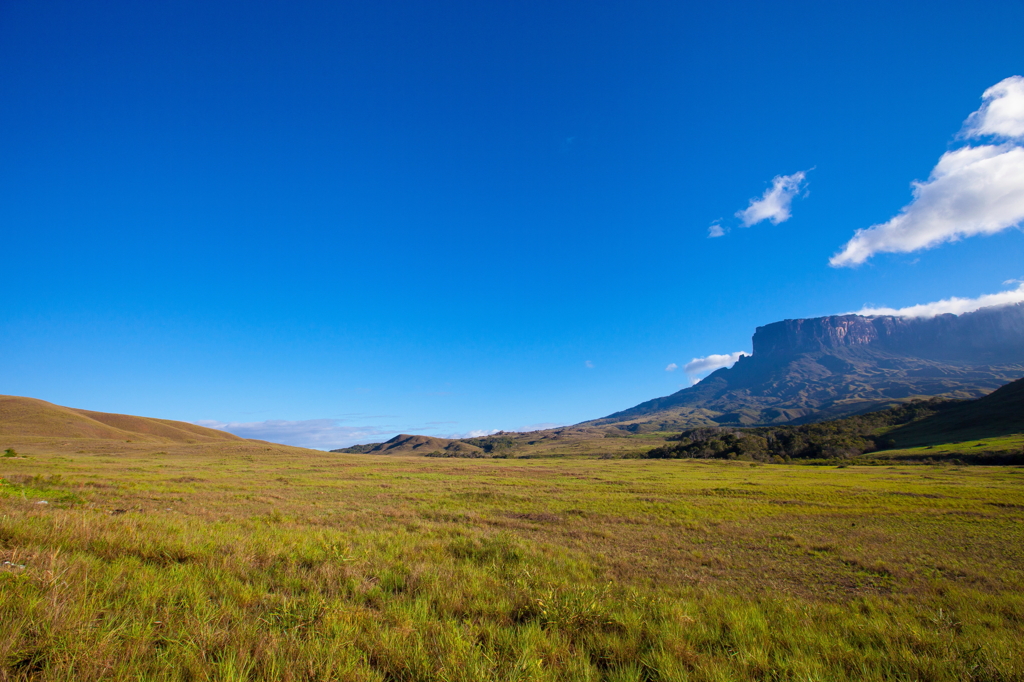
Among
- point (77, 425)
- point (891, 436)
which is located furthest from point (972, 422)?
point (77, 425)

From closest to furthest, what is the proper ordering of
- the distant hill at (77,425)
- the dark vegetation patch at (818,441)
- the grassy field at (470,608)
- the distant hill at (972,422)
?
the grassy field at (470,608) → the distant hill at (972,422) → the distant hill at (77,425) → the dark vegetation patch at (818,441)

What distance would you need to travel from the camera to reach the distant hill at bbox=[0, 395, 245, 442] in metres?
89.2

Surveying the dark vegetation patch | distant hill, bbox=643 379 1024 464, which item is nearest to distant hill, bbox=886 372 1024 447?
distant hill, bbox=643 379 1024 464

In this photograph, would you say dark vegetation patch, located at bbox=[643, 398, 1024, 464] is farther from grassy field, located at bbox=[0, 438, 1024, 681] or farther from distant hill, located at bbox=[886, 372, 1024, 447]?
grassy field, located at bbox=[0, 438, 1024, 681]

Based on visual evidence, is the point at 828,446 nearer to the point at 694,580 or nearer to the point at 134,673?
the point at 694,580

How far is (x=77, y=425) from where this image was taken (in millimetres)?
96812

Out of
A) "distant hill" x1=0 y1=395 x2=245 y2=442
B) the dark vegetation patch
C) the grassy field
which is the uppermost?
"distant hill" x1=0 y1=395 x2=245 y2=442

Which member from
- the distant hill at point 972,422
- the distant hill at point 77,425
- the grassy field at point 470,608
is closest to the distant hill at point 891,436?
the distant hill at point 972,422

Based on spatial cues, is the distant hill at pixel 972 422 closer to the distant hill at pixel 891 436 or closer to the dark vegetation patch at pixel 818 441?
the distant hill at pixel 891 436

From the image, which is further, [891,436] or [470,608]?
[891,436]

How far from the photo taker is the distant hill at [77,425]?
89250 millimetres

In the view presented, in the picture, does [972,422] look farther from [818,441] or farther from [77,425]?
[77,425]

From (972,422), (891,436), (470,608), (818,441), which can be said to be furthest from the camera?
(891,436)

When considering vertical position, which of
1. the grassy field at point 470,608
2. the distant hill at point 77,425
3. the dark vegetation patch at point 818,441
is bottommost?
the dark vegetation patch at point 818,441
